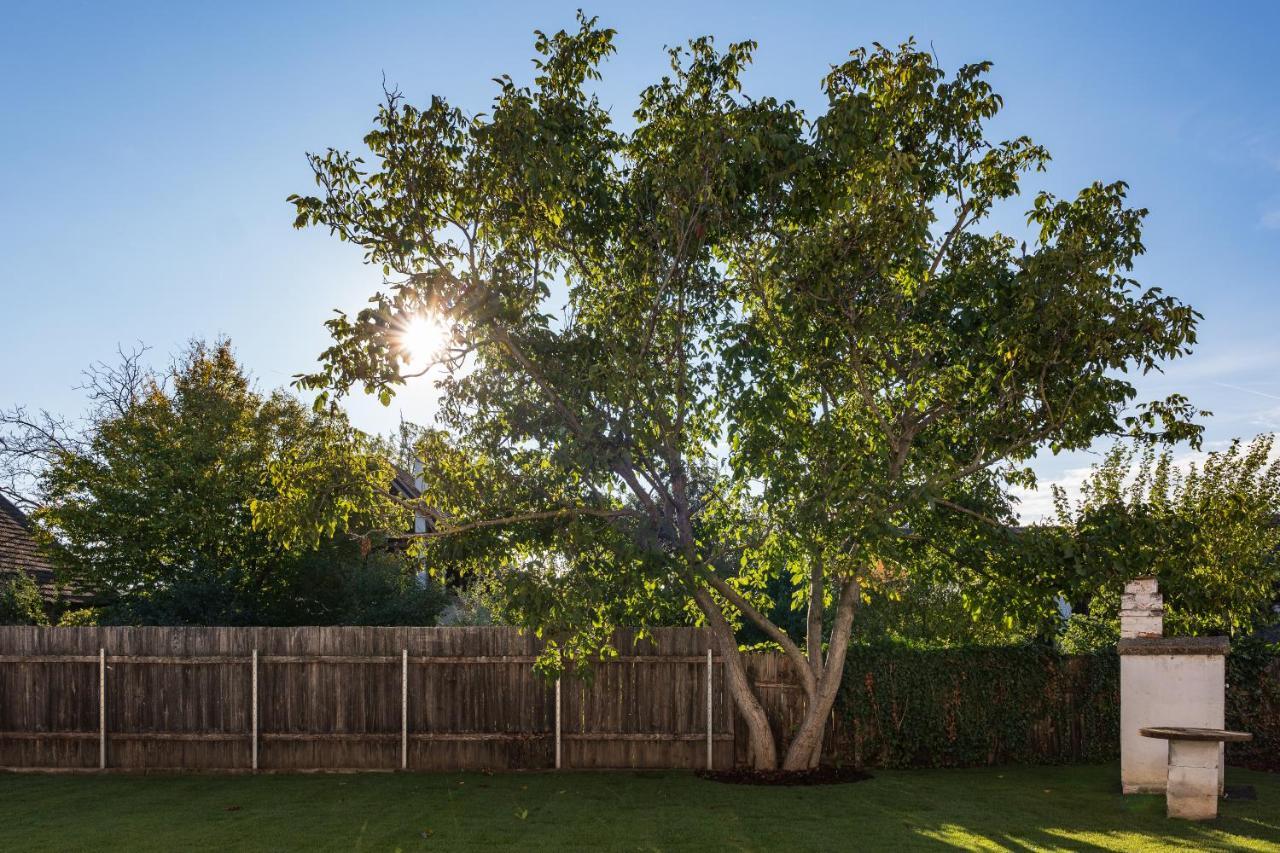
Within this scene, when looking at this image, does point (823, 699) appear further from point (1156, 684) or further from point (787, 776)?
point (1156, 684)

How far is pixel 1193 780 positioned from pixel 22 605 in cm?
1929

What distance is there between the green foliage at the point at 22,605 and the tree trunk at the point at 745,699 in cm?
1374

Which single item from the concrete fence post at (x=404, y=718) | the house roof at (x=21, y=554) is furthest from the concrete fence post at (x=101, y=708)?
the house roof at (x=21, y=554)

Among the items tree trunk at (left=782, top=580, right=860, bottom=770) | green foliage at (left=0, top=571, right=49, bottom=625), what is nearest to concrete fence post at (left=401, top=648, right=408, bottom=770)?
tree trunk at (left=782, top=580, right=860, bottom=770)

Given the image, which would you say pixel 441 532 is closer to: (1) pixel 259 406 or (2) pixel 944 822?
(2) pixel 944 822

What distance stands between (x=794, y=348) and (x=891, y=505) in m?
2.11

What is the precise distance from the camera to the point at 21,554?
79.2 ft

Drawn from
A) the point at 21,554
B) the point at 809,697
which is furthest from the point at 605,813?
the point at 21,554

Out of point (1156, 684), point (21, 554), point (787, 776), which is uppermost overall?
point (21, 554)

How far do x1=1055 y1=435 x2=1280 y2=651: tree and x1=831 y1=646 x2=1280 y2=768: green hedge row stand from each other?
89cm

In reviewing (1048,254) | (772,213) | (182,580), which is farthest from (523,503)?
(182,580)

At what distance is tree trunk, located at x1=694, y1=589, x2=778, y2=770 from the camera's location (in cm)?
1361

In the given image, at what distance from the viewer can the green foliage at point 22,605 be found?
2008 centimetres

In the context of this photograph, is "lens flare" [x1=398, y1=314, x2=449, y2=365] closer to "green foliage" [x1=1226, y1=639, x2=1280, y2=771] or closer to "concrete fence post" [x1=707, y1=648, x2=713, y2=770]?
"concrete fence post" [x1=707, y1=648, x2=713, y2=770]
